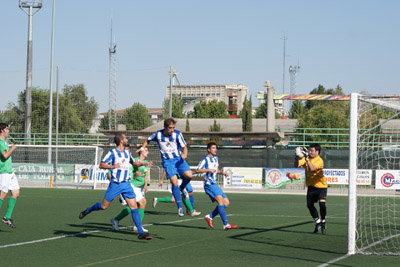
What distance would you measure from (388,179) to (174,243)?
69.7ft

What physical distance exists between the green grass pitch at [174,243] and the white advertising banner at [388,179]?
14351 mm

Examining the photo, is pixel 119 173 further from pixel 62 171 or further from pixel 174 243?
pixel 62 171

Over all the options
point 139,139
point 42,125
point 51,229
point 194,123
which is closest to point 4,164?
point 51,229

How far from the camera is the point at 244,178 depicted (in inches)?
1233

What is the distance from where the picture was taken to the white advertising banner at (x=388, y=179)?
28594 millimetres

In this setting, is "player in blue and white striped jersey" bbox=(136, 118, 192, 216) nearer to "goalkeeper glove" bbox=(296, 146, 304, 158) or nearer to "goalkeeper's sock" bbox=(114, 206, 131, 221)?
"goalkeeper's sock" bbox=(114, 206, 131, 221)

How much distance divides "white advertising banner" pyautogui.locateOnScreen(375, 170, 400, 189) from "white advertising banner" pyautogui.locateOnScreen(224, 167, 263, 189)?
605cm

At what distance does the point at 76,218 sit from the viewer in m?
14.3

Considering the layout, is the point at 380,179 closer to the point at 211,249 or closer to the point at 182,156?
the point at 182,156

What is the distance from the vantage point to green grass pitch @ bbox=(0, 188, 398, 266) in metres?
8.30

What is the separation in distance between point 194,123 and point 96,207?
76.0 metres

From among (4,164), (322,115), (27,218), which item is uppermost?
(322,115)

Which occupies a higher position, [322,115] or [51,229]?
[322,115]

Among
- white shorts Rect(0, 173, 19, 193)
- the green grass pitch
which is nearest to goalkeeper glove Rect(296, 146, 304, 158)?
the green grass pitch
